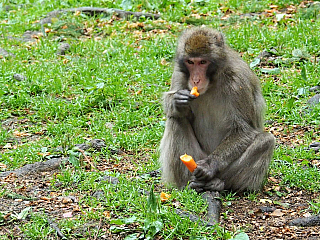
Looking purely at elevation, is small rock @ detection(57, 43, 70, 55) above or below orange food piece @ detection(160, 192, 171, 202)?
above

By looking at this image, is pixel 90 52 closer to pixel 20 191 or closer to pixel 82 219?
pixel 20 191

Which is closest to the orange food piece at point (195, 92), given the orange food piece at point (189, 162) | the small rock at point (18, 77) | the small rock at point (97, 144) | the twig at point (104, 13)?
the orange food piece at point (189, 162)

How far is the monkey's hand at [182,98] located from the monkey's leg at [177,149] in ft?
0.95

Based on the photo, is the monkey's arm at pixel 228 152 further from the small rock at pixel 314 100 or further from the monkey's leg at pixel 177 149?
the small rock at pixel 314 100

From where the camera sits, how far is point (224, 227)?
4.76m

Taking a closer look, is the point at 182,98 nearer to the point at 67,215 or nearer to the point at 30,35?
the point at 67,215

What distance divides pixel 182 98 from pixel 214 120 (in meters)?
0.64

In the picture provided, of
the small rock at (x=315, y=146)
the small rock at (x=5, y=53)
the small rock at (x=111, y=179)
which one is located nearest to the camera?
the small rock at (x=111, y=179)

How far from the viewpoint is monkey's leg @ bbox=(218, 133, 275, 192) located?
5.61 metres

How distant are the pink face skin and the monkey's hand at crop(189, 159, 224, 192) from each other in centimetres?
77

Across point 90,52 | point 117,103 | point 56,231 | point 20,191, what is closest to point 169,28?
point 90,52

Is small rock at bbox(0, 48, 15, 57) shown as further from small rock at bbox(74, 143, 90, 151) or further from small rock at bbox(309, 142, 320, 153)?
small rock at bbox(309, 142, 320, 153)

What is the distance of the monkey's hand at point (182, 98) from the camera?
5379mm

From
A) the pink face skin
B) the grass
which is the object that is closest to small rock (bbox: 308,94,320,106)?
the grass
